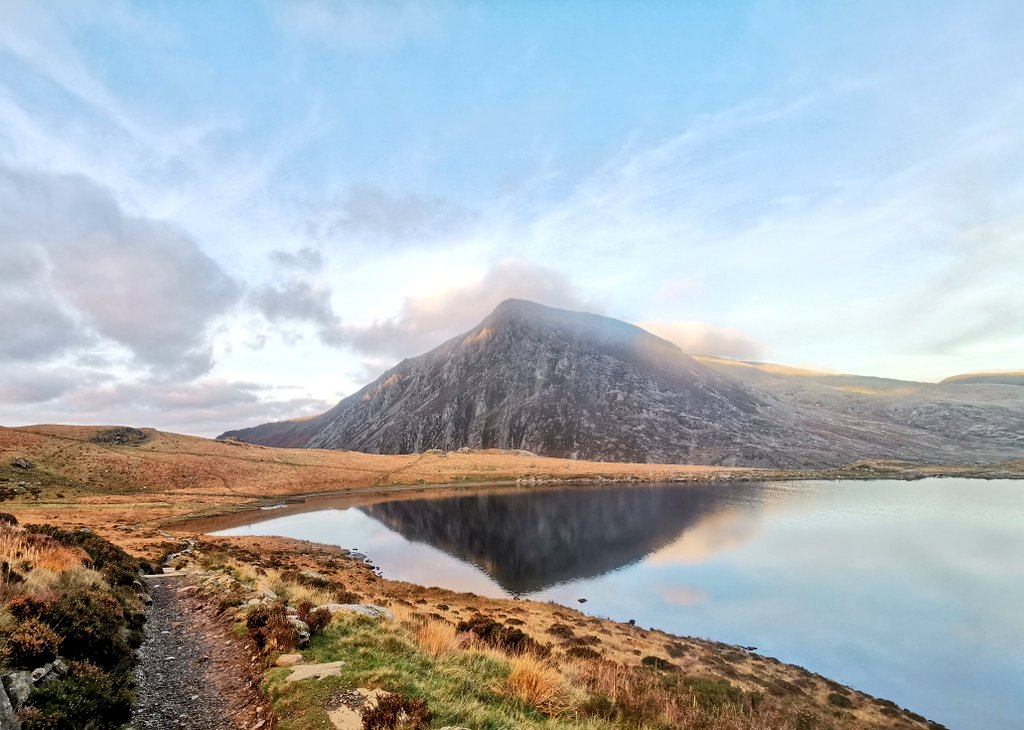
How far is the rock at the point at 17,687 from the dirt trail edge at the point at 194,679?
2.20 meters

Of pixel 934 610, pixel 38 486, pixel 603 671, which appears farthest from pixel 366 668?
pixel 38 486

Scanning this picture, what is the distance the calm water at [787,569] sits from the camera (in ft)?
89.9

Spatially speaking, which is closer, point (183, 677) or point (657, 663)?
point (183, 677)

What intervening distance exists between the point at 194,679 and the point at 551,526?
207ft

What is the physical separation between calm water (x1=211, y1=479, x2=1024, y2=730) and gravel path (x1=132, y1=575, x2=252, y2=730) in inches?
1142

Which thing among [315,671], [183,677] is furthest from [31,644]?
[315,671]

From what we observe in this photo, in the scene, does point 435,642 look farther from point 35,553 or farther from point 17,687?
point 35,553

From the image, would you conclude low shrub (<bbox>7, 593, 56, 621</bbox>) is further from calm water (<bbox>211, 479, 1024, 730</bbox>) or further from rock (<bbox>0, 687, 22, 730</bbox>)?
calm water (<bbox>211, 479, 1024, 730</bbox>)

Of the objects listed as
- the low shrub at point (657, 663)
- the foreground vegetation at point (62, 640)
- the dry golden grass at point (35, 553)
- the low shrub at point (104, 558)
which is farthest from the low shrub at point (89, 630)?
the low shrub at point (657, 663)

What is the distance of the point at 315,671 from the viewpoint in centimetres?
1125

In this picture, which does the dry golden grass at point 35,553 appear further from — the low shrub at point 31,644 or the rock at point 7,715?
the rock at point 7,715

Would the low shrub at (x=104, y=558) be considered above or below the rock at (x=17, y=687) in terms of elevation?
below

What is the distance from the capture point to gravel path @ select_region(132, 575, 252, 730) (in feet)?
32.9

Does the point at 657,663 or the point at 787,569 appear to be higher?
the point at 657,663
